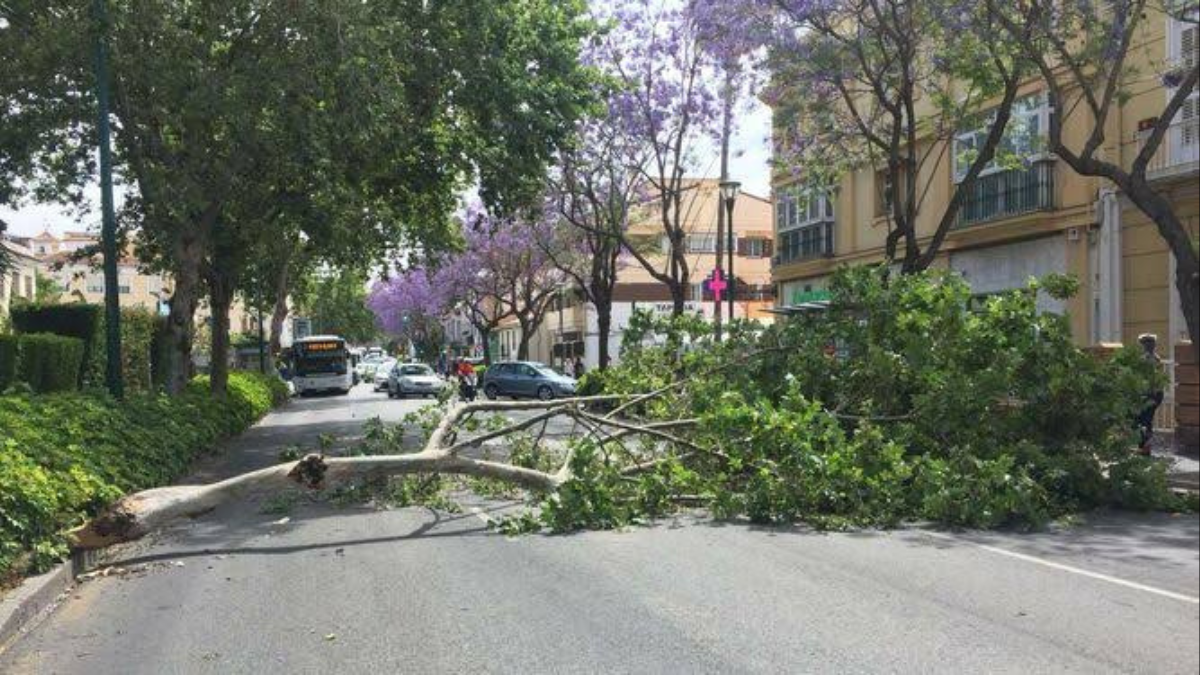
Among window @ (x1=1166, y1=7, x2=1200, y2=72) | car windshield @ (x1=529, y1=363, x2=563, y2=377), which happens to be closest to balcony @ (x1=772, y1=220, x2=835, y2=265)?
car windshield @ (x1=529, y1=363, x2=563, y2=377)

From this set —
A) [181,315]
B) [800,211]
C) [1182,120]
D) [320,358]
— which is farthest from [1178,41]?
[320,358]

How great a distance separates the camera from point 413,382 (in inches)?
1667

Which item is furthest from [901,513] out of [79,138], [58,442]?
[79,138]

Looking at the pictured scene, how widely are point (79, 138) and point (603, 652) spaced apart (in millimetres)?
17651

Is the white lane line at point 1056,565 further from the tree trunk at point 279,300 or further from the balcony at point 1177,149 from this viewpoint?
the tree trunk at point 279,300

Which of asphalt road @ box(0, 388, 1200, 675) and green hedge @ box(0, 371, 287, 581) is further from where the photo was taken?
green hedge @ box(0, 371, 287, 581)

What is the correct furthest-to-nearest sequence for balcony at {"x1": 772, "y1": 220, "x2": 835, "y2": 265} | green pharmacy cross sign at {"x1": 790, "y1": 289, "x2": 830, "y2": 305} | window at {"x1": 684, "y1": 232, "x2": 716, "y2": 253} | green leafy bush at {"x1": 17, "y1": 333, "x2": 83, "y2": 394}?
1. window at {"x1": 684, "y1": 232, "x2": 716, "y2": 253}
2. balcony at {"x1": 772, "y1": 220, "x2": 835, "y2": 265}
3. green pharmacy cross sign at {"x1": 790, "y1": 289, "x2": 830, "y2": 305}
4. green leafy bush at {"x1": 17, "y1": 333, "x2": 83, "y2": 394}

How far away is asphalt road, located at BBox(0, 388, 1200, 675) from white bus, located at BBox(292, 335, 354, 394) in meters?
39.8

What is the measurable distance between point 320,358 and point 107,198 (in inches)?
1337

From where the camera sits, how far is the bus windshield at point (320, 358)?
4869cm

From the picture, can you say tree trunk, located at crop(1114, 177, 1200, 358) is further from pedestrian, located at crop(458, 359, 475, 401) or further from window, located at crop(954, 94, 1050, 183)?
pedestrian, located at crop(458, 359, 475, 401)

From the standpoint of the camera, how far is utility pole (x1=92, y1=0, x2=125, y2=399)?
1479 centimetres

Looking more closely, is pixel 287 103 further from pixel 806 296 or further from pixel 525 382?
pixel 525 382

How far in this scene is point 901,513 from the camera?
1000cm
